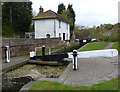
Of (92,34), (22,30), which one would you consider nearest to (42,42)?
(22,30)

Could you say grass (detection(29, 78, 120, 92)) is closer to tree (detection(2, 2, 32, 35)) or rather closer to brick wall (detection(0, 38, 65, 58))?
Result: brick wall (detection(0, 38, 65, 58))

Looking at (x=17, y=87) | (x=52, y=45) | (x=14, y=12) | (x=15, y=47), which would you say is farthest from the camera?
(x=14, y=12)

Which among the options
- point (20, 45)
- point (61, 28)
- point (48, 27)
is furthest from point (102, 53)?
point (61, 28)

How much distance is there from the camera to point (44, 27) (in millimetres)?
23797

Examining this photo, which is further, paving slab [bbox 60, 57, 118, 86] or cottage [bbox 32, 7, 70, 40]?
cottage [bbox 32, 7, 70, 40]

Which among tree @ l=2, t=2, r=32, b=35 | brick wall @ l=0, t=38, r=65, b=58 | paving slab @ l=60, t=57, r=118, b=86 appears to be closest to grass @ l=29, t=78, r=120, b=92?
paving slab @ l=60, t=57, r=118, b=86

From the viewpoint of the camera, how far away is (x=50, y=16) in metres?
23.3

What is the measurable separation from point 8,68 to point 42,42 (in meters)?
8.13

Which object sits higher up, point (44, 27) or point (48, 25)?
point (48, 25)

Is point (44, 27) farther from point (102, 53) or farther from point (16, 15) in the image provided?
point (102, 53)

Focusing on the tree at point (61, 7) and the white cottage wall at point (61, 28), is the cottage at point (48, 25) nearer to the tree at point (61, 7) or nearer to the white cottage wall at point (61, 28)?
the white cottage wall at point (61, 28)

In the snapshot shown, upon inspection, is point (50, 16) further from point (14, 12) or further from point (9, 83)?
point (9, 83)

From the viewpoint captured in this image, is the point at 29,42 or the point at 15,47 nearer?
the point at 15,47

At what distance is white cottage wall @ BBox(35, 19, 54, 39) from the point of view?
2316cm
